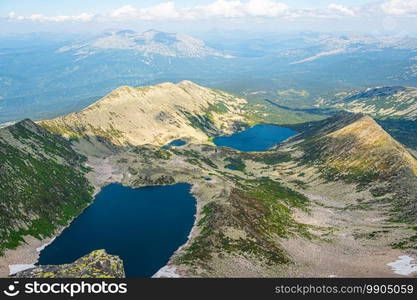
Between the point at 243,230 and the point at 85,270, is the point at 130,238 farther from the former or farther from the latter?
the point at 85,270

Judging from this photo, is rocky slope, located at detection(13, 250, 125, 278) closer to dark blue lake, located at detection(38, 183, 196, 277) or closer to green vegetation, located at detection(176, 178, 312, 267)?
dark blue lake, located at detection(38, 183, 196, 277)

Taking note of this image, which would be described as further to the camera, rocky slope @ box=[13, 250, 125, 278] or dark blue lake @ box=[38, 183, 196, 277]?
dark blue lake @ box=[38, 183, 196, 277]

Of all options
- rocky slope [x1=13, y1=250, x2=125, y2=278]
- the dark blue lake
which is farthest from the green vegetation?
rocky slope [x1=13, y1=250, x2=125, y2=278]

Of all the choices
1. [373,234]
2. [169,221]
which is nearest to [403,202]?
[373,234]

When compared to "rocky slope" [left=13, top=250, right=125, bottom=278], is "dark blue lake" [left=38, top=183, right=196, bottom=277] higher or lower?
lower

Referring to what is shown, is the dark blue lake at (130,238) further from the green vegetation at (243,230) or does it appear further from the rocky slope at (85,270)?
the rocky slope at (85,270)

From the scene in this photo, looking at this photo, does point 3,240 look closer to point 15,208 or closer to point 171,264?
point 15,208

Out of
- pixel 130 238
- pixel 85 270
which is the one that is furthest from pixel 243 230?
pixel 85 270

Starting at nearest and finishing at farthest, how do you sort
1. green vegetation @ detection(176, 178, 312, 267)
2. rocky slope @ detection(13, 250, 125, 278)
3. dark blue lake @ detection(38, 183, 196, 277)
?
rocky slope @ detection(13, 250, 125, 278) < green vegetation @ detection(176, 178, 312, 267) < dark blue lake @ detection(38, 183, 196, 277)

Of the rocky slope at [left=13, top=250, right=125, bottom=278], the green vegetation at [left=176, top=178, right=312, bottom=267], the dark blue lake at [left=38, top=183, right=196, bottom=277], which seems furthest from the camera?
the dark blue lake at [left=38, top=183, right=196, bottom=277]
